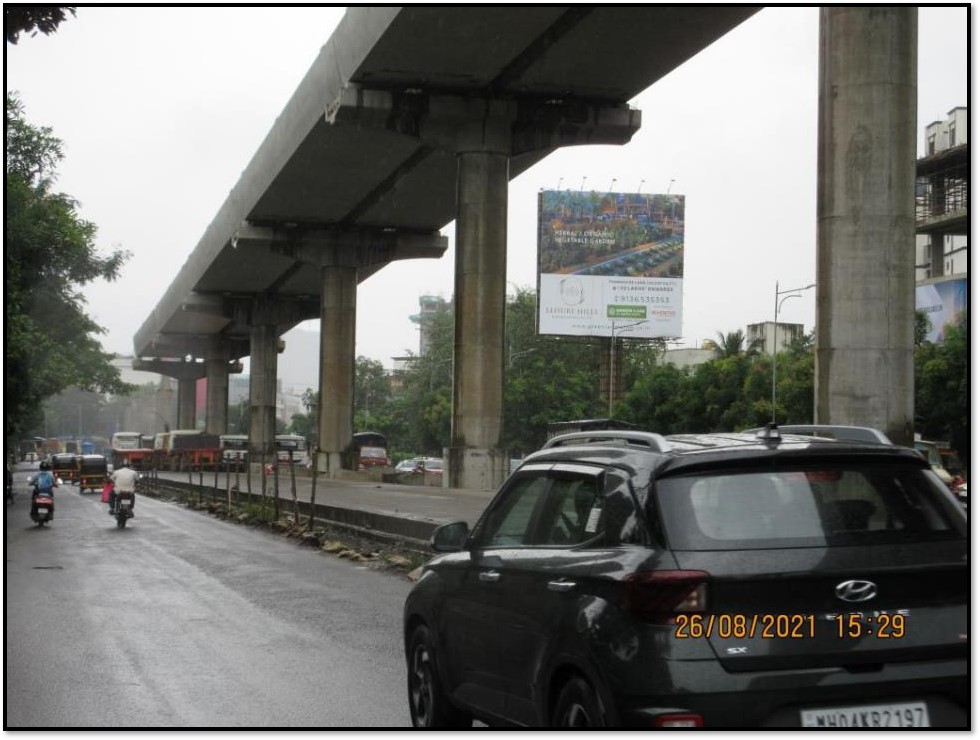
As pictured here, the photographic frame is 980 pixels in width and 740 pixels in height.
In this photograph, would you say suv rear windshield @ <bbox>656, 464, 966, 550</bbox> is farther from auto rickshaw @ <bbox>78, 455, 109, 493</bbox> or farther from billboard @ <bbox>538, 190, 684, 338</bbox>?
billboard @ <bbox>538, 190, 684, 338</bbox>

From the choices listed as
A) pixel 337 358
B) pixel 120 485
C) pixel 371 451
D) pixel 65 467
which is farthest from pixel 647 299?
pixel 120 485

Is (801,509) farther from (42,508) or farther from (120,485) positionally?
(42,508)

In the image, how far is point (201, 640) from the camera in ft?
37.6

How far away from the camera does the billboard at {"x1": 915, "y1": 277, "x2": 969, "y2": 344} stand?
68438 mm

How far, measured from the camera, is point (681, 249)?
7000 cm

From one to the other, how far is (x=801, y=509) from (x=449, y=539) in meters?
2.26

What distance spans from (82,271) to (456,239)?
→ 2556cm

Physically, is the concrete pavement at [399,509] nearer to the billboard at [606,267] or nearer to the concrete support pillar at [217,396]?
the billboard at [606,267]

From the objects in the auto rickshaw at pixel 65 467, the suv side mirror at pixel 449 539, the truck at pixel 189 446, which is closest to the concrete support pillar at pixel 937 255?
the truck at pixel 189 446

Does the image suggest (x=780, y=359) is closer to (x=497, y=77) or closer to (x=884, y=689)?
(x=497, y=77)

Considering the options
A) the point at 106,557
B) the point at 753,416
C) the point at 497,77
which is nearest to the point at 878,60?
the point at 106,557

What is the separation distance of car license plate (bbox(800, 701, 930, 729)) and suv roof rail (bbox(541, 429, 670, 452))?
111 centimetres

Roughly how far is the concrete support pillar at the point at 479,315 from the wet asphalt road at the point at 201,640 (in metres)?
17.3

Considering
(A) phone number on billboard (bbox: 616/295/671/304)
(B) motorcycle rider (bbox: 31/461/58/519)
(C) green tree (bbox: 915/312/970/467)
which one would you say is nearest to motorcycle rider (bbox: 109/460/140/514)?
(B) motorcycle rider (bbox: 31/461/58/519)
